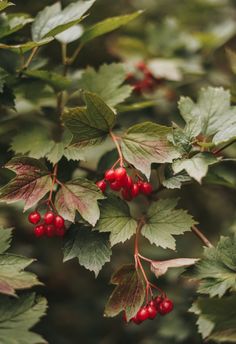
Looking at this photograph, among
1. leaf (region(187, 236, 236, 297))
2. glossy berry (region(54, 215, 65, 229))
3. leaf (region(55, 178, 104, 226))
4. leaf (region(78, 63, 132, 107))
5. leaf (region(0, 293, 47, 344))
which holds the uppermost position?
leaf (region(78, 63, 132, 107))

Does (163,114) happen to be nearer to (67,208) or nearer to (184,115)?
(184,115)

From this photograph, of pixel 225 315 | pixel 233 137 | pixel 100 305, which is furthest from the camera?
pixel 100 305

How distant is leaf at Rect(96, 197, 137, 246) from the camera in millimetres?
1316

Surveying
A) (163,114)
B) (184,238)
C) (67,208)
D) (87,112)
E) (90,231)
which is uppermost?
(87,112)

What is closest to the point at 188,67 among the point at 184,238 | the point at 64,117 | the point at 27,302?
the point at 184,238

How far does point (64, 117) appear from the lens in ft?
4.33

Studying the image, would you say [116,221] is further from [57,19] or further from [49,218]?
[57,19]

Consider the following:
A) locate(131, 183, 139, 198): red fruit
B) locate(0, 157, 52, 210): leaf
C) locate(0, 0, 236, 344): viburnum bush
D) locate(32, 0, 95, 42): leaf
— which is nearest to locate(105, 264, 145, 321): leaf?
locate(0, 0, 236, 344): viburnum bush

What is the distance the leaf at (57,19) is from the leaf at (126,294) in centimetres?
74

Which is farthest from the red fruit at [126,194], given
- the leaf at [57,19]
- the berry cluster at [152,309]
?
the leaf at [57,19]

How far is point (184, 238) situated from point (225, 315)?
141 centimetres

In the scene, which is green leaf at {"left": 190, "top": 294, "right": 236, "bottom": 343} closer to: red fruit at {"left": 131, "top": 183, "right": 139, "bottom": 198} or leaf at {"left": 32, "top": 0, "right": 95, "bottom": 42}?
red fruit at {"left": 131, "top": 183, "right": 139, "bottom": 198}

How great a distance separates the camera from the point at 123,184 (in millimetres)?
1316

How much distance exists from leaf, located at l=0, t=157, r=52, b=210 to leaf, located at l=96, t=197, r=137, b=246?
0.18 metres
